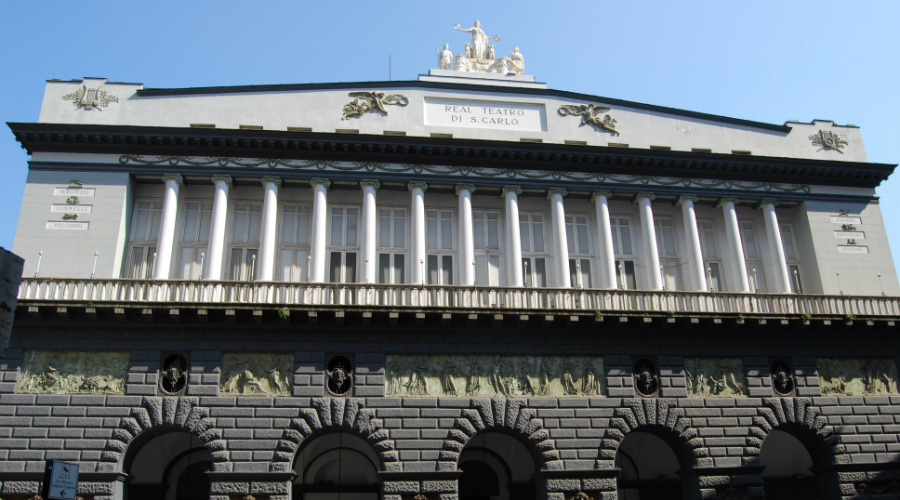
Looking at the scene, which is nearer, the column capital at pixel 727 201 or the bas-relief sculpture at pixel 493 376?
the bas-relief sculpture at pixel 493 376

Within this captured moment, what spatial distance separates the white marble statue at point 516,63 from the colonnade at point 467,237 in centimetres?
713

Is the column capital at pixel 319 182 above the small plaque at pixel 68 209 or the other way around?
above

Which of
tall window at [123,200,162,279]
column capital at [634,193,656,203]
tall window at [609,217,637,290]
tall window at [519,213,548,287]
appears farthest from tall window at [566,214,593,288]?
tall window at [123,200,162,279]

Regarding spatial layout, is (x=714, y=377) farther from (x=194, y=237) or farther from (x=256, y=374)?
(x=194, y=237)

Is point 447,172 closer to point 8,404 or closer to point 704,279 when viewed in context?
point 704,279

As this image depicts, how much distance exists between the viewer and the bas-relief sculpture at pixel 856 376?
1102 inches

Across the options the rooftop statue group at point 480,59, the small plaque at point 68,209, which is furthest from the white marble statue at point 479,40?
the small plaque at point 68,209

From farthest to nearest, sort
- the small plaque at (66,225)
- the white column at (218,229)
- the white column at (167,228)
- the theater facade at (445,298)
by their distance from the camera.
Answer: the small plaque at (66,225), the white column at (218,229), the white column at (167,228), the theater facade at (445,298)

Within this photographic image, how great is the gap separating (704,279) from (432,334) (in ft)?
38.4

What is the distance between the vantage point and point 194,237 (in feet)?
98.5

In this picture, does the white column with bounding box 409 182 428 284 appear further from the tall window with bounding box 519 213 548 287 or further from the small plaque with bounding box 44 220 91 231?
the small plaque with bounding box 44 220 91 231

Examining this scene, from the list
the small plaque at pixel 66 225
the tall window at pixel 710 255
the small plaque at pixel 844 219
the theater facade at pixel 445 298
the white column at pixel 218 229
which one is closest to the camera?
the theater facade at pixel 445 298

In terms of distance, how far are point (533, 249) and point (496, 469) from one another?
28.9 ft

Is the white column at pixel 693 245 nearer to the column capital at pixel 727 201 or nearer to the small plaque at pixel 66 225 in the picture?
the column capital at pixel 727 201
